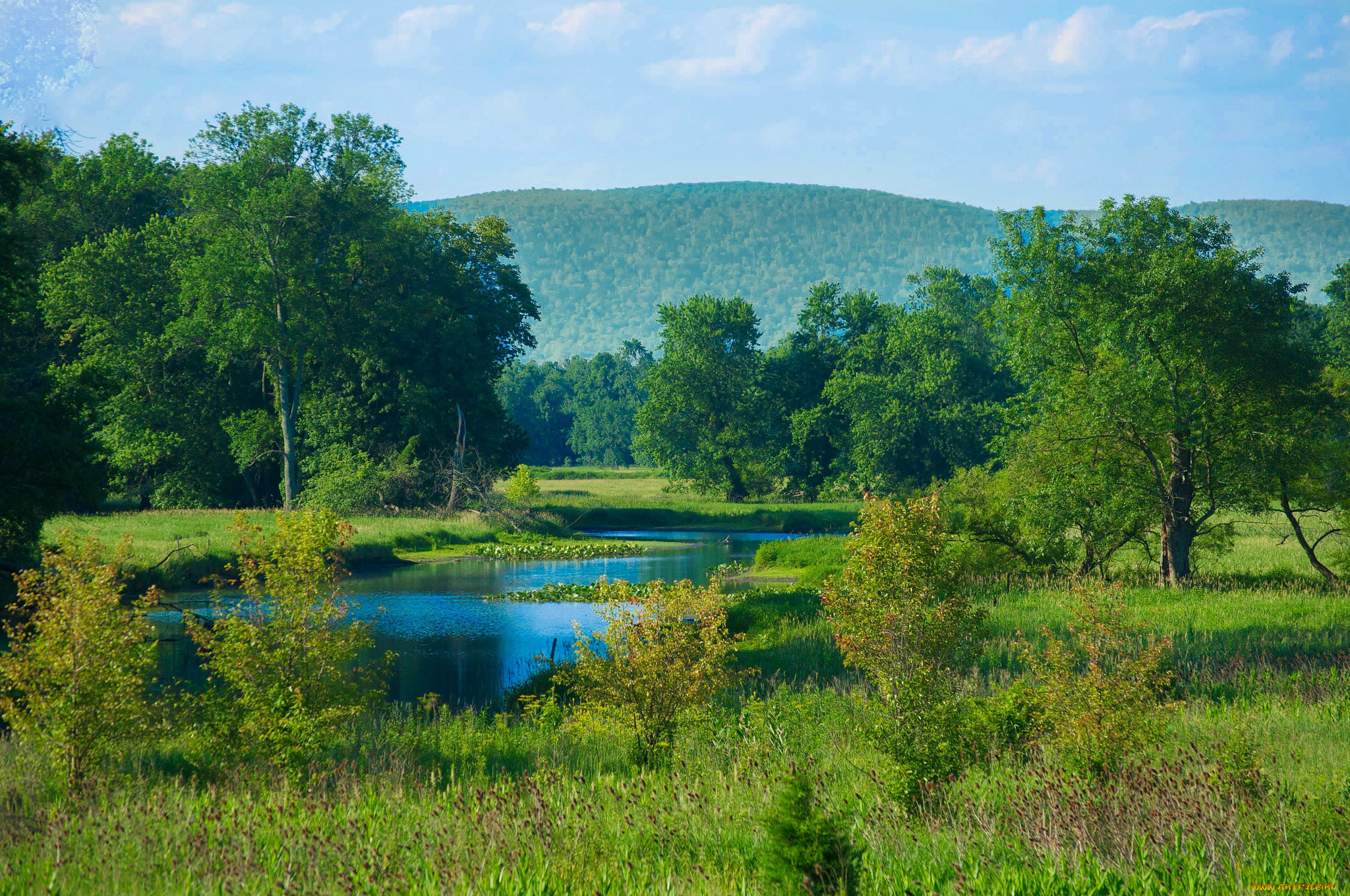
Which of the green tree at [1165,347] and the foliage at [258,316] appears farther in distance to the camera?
the foliage at [258,316]

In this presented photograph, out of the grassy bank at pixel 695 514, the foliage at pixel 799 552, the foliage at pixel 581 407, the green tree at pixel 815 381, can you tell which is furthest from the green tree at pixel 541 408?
the foliage at pixel 799 552

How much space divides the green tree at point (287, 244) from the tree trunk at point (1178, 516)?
119 ft

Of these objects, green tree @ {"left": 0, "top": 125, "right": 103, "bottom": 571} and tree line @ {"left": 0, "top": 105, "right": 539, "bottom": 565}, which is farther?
tree line @ {"left": 0, "top": 105, "right": 539, "bottom": 565}

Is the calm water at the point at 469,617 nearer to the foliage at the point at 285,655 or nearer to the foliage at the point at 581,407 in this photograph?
the foliage at the point at 285,655

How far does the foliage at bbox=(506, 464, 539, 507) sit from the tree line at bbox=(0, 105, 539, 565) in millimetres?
1791

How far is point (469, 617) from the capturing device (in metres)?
26.0

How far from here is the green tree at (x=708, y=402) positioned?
2808 inches

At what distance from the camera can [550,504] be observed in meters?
55.8

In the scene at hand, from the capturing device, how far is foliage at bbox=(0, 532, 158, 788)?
27.7 ft

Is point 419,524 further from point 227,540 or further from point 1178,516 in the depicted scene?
point 1178,516

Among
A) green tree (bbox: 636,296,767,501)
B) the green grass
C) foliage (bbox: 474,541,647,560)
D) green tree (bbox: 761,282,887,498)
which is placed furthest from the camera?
green tree (bbox: 636,296,767,501)

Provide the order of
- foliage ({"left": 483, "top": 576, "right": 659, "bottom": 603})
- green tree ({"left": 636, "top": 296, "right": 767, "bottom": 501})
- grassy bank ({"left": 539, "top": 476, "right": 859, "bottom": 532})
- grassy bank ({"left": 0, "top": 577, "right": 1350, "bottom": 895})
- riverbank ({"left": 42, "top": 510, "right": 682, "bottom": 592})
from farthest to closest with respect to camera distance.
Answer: green tree ({"left": 636, "top": 296, "right": 767, "bottom": 501}) → grassy bank ({"left": 539, "top": 476, "right": 859, "bottom": 532}) → foliage ({"left": 483, "top": 576, "right": 659, "bottom": 603}) → riverbank ({"left": 42, "top": 510, "right": 682, "bottom": 592}) → grassy bank ({"left": 0, "top": 577, "right": 1350, "bottom": 895})

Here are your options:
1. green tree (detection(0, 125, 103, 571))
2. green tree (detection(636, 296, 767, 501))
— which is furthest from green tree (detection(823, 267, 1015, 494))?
green tree (detection(0, 125, 103, 571))

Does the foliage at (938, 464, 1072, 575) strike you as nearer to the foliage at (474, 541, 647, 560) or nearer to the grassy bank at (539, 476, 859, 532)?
the foliage at (474, 541, 647, 560)
